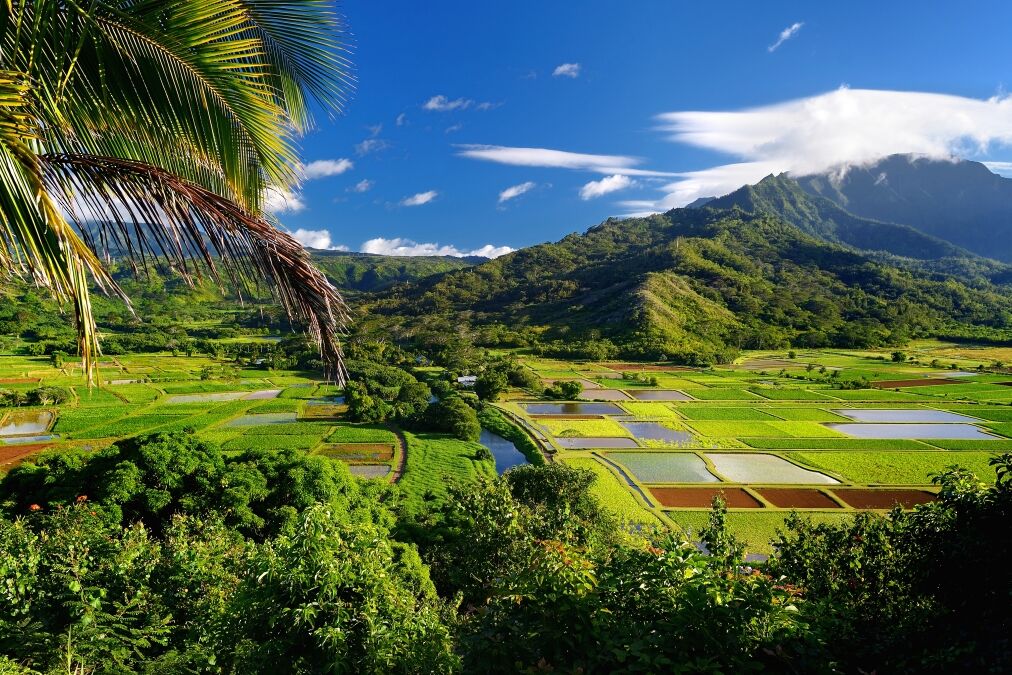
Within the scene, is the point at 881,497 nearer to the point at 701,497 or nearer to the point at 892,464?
the point at 892,464

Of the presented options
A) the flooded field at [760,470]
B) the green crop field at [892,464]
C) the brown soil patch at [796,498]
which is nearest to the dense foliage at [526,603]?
the brown soil patch at [796,498]

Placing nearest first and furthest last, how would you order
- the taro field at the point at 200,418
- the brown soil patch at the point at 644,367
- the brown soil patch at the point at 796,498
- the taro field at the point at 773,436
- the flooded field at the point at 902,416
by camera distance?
the brown soil patch at the point at 796,498
the taro field at the point at 773,436
the taro field at the point at 200,418
the flooded field at the point at 902,416
the brown soil patch at the point at 644,367

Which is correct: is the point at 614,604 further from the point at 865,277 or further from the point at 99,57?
the point at 865,277

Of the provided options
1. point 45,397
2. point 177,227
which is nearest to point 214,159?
point 177,227

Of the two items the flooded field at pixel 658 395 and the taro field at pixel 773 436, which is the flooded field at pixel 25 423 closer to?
the taro field at pixel 773 436

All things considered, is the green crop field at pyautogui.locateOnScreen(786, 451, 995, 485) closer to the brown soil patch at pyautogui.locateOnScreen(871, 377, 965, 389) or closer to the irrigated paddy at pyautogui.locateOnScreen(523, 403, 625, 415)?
the irrigated paddy at pyautogui.locateOnScreen(523, 403, 625, 415)

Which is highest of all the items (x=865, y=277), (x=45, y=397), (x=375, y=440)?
(x=865, y=277)
